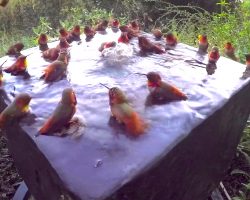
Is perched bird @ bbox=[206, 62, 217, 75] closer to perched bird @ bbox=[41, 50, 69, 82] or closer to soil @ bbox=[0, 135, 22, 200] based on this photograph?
perched bird @ bbox=[41, 50, 69, 82]

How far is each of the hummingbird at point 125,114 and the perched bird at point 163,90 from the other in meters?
0.19

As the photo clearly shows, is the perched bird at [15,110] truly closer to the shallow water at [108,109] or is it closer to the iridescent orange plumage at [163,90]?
A: the shallow water at [108,109]

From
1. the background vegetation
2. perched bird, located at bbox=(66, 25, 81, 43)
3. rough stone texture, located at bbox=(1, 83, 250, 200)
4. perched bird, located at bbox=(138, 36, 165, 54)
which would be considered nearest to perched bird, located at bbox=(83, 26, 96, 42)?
perched bird, located at bbox=(66, 25, 81, 43)

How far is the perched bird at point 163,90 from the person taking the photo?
61.0 inches

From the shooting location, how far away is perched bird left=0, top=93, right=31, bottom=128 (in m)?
1.49

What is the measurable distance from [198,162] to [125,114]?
0.46m

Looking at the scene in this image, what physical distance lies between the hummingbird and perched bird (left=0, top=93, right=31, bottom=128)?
0.35 metres

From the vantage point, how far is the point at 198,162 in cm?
162

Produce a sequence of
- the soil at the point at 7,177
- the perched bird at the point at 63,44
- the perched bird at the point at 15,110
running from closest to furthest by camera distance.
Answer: the perched bird at the point at 15,110, the perched bird at the point at 63,44, the soil at the point at 7,177

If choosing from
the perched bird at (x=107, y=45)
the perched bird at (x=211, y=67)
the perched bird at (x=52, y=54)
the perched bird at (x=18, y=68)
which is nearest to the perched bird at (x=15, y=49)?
the perched bird at (x=52, y=54)

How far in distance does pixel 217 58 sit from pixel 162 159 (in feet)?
2.94

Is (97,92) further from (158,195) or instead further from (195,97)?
(158,195)

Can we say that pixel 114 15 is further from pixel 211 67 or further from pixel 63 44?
pixel 211 67

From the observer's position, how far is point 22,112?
1510 mm
